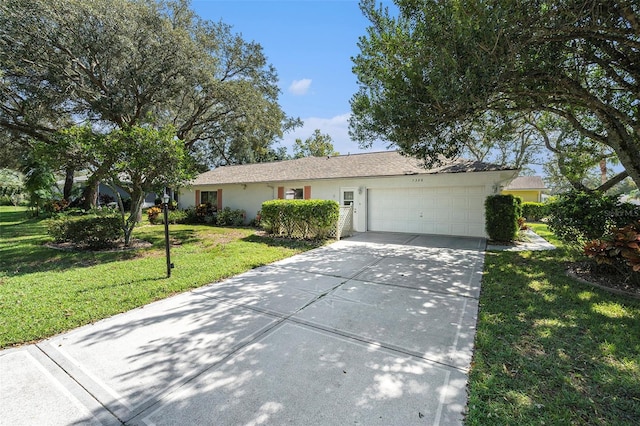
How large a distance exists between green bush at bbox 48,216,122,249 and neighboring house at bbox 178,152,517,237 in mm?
2901

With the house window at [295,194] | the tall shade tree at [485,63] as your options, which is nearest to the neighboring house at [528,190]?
the tall shade tree at [485,63]

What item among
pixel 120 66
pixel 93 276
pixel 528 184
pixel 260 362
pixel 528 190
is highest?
pixel 120 66

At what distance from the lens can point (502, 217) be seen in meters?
10.3

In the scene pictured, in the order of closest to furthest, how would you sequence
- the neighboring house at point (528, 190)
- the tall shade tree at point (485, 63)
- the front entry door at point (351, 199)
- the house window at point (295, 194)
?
the tall shade tree at point (485, 63)
the front entry door at point (351, 199)
the house window at point (295, 194)
the neighboring house at point (528, 190)

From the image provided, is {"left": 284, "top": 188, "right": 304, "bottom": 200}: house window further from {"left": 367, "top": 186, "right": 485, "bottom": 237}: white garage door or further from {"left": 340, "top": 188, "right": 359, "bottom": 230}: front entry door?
{"left": 367, "top": 186, "right": 485, "bottom": 237}: white garage door

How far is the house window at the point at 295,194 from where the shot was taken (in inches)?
609

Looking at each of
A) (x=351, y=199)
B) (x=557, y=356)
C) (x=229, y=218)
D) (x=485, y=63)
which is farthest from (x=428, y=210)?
(x=229, y=218)

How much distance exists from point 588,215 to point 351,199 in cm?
902

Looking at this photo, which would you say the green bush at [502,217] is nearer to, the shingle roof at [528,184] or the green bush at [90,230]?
the green bush at [90,230]

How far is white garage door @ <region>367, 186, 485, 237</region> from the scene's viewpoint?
11570 millimetres

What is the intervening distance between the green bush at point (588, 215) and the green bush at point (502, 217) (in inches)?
124

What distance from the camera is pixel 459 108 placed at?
19.2ft

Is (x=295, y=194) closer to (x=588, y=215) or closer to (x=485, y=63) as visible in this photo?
(x=485, y=63)

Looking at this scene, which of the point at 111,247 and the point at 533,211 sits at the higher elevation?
the point at 533,211
